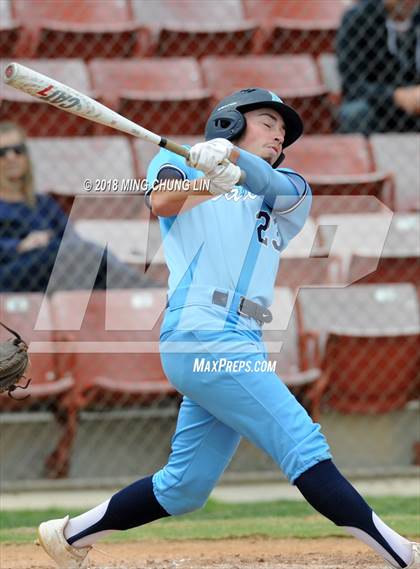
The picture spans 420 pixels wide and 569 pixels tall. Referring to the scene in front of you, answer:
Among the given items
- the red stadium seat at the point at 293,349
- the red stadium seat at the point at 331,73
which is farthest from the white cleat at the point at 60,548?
the red stadium seat at the point at 331,73

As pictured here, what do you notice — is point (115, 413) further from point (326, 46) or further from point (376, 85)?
point (326, 46)

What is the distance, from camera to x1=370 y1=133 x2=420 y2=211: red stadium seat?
297 inches

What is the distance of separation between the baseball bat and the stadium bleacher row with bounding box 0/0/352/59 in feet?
15.1

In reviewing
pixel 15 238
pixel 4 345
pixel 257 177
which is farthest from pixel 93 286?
pixel 257 177

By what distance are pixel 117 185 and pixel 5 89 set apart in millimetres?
1338

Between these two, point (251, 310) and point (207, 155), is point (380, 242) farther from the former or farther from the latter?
point (207, 155)

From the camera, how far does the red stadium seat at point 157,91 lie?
25.1 ft

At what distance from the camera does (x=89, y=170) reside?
23.9 ft

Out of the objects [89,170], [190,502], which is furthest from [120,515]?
[89,170]

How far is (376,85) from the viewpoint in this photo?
7656mm

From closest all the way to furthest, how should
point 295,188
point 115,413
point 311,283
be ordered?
1. point 295,188
2. point 115,413
3. point 311,283

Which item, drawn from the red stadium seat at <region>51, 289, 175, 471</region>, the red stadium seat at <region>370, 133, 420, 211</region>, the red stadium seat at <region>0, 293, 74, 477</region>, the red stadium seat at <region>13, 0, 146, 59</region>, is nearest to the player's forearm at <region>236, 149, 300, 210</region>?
the red stadium seat at <region>51, 289, 175, 471</region>

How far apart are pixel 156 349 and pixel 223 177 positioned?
2912mm

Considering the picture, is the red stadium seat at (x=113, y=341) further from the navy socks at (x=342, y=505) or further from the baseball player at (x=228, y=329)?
the navy socks at (x=342, y=505)
